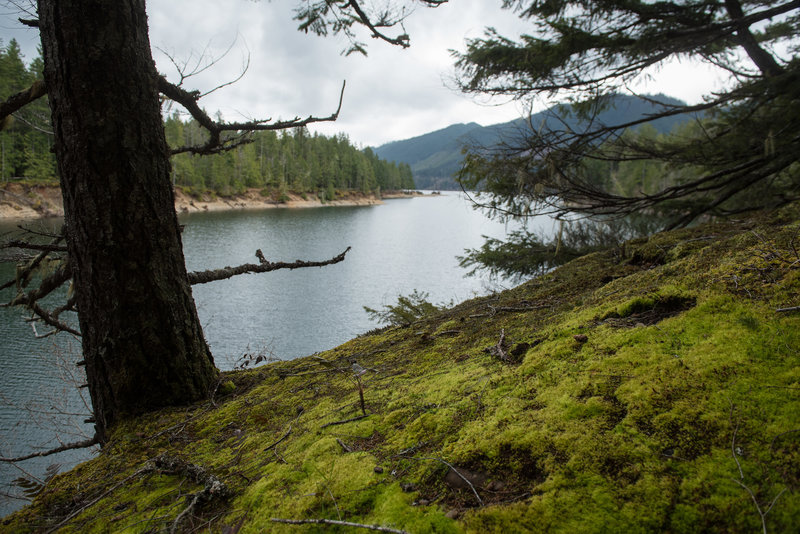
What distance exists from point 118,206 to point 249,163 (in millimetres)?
63085

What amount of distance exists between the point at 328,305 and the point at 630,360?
572 inches

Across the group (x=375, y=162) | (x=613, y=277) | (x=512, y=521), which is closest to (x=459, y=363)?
(x=512, y=521)

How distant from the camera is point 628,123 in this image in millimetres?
4988

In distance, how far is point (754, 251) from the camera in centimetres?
198

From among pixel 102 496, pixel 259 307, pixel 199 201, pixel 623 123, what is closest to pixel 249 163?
pixel 199 201

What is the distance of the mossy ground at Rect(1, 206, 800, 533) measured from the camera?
1012 mm

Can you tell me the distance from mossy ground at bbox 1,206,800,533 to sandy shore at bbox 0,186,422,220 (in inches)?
515

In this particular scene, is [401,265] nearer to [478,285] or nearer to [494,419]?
[478,285]

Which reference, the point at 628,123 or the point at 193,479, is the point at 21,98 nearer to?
the point at 193,479

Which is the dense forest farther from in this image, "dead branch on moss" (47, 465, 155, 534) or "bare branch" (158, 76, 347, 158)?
"dead branch on moss" (47, 465, 155, 534)

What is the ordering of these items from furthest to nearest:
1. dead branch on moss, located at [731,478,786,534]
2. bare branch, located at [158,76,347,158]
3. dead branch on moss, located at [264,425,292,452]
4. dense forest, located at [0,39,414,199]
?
dense forest, located at [0,39,414,199] < bare branch, located at [158,76,347,158] < dead branch on moss, located at [264,425,292,452] < dead branch on moss, located at [731,478,786,534]

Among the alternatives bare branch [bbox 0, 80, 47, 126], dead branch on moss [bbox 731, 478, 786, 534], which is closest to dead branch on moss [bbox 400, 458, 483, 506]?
dead branch on moss [bbox 731, 478, 786, 534]

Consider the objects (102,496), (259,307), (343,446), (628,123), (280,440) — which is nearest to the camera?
(343,446)

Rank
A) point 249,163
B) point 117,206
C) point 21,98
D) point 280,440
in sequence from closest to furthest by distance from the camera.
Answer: point 280,440, point 117,206, point 21,98, point 249,163
